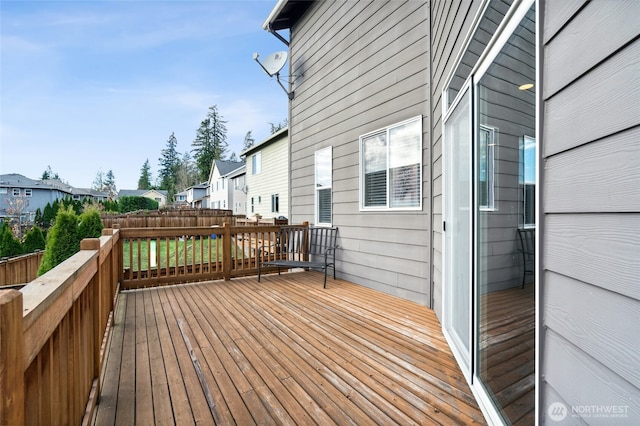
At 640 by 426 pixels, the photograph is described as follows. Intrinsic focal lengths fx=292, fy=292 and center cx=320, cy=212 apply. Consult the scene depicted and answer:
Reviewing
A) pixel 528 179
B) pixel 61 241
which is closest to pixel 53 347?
pixel 528 179

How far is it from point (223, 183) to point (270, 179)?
13462 mm

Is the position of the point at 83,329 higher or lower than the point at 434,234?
lower

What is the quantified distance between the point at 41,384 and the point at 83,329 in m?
0.74

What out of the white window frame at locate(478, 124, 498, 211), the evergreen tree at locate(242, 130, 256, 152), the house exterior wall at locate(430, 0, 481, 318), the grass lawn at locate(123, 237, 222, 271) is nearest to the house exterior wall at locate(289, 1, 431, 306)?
the house exterior wall at locate(430, 0, 481, 318)

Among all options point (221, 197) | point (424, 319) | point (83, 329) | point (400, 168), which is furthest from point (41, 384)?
point (221, 197)

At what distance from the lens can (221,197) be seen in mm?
25078

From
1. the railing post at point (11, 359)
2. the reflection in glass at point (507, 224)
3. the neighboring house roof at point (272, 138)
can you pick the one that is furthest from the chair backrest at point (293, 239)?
the neighboring house roof at point (272, 138)

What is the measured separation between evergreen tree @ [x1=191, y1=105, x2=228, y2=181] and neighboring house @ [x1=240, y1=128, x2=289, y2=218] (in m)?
24.9

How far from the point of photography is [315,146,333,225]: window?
5.28m

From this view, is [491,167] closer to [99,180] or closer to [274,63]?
[274,63]

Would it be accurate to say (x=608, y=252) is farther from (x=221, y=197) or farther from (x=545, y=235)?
(x=221, y=197)

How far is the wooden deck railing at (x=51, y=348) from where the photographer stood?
0.61 m

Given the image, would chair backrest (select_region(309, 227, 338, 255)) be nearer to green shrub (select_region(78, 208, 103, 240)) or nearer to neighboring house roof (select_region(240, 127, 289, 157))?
green shrub (select_region(78, 208, 103, 240))

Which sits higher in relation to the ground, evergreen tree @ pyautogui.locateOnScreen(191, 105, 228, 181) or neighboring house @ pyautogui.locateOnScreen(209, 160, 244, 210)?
evergreen tree @ pyautogui.locateOnScreen(191, 105, 228, 181)
